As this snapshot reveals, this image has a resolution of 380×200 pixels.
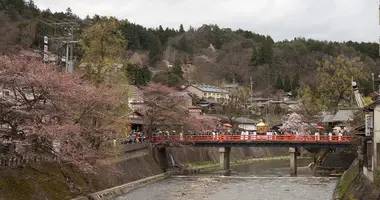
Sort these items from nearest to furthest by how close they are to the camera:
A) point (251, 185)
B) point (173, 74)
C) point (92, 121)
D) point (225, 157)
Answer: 1. point (92, 121)
2. point (251, 185)
3. point (225, 157)
4. point (173, 74)

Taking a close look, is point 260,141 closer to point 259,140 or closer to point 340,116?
point 259,140

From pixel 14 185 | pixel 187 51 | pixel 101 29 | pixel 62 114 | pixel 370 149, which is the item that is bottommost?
pixel 14 185

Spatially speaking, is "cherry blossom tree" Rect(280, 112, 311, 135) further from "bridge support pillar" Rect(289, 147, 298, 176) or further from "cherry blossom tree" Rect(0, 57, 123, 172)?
"cherry blossom tree" Rect(0, 57, 123, 172)

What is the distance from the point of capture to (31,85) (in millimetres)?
20719

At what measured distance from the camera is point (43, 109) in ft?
69.7

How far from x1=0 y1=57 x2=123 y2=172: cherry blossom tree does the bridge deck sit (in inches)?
883

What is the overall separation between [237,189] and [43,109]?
17.8 metres

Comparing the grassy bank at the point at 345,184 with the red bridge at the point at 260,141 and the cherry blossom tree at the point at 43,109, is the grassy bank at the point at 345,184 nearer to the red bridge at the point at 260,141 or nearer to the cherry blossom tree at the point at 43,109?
the red bridge at the point at 260,141

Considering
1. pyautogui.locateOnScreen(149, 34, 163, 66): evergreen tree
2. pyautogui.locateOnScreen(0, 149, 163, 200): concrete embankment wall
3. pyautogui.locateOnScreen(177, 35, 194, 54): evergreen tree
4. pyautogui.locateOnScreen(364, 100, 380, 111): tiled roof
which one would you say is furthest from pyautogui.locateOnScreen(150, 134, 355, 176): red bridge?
pyautogui.locateOnScreen(177, 35, 194, 54): evergreen tree

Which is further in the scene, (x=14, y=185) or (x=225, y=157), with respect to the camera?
(x=225, y=157)

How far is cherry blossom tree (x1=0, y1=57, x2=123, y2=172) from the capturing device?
807 inches

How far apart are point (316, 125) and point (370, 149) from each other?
39.8 metres

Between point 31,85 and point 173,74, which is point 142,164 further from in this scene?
point 173,74

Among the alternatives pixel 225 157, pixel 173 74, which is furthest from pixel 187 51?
pixel 225 157
